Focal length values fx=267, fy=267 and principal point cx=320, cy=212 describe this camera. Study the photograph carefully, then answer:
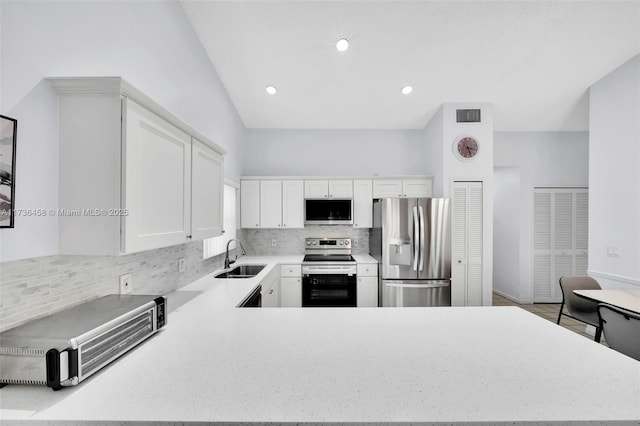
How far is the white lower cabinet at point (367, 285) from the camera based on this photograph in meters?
3.59

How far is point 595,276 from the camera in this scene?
321 centimetres

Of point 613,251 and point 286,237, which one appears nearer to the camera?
point 613,251

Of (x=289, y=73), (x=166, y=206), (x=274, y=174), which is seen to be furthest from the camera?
(x=274, y=174)

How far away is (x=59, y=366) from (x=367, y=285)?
3.18 metres

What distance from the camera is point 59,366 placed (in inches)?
32.3

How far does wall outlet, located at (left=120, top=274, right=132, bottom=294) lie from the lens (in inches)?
59.0

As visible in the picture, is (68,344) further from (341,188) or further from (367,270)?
(341,188)

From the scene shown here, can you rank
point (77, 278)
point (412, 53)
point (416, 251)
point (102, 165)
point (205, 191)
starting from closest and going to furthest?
point (102, 165)
point (77, 278)
point (205, 191)
point (412, 53)
point (416, 251)

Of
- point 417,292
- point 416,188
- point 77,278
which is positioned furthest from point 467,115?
point 77,278

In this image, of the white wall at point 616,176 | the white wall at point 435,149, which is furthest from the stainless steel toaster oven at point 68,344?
the white wall at point 616,176

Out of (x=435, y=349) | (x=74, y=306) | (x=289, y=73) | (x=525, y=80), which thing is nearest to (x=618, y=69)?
(x=525, y=80)

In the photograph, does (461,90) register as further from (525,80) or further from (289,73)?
(289,73)

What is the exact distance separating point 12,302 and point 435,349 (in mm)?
1631

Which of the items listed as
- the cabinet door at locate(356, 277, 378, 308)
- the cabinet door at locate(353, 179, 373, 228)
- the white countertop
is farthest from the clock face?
the white countertop
